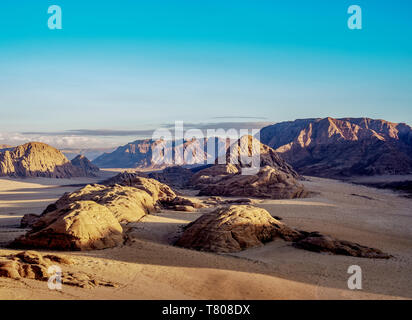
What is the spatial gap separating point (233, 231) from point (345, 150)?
86.4m

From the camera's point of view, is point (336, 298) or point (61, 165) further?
point (61, 165)

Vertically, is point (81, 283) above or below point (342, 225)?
above

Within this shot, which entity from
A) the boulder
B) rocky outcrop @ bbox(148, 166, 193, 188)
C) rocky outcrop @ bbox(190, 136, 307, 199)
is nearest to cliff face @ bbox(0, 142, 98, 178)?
rocky outcrop @ bbox(148, 166, 193, 188)

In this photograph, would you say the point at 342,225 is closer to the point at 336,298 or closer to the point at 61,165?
the point at 336,298

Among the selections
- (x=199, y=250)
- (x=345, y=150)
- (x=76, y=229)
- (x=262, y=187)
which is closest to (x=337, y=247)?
(x=199, y=250)

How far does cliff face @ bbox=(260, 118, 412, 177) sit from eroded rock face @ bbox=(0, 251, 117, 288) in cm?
7812

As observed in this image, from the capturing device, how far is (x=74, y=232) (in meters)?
13.1

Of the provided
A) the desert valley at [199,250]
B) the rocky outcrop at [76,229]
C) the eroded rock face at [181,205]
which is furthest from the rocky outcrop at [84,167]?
the rocky outcrop at [76,229]

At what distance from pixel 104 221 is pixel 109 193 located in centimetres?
782

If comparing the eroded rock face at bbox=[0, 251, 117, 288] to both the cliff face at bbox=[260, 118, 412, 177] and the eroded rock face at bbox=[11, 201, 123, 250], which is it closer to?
the eroded rock face at bbox=[11, 201, 123, 250]

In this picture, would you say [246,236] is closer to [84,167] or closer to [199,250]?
[199,250]

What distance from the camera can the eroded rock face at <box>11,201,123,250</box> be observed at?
12992mm
